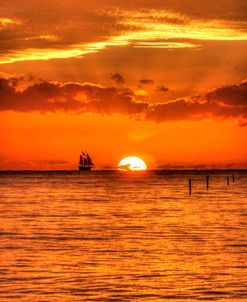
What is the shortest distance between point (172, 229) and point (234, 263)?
2161 cm

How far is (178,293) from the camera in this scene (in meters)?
32.5

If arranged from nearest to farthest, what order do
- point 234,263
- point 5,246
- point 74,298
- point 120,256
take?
point 74,298, point 234,263, point 120,256, point 5,246

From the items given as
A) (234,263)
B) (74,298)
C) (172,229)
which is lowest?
(74,298)

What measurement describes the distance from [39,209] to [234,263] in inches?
2166

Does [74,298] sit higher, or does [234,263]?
[234,263]

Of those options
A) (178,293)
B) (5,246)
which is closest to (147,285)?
(178,293)

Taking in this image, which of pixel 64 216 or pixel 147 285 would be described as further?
pixel 64 216

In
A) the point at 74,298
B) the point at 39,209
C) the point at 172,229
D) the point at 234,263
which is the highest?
the point at 39,209

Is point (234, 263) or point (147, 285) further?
point (234, 263)

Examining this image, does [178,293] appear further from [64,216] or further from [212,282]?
[64,216]

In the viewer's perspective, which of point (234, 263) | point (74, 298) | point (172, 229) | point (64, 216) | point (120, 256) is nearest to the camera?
point (74, 298)

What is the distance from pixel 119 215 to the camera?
269 ft

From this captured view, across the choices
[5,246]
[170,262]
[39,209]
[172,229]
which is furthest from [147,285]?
[39,209]

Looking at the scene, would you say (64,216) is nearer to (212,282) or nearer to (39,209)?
(39,209)
